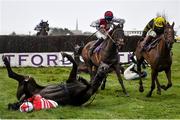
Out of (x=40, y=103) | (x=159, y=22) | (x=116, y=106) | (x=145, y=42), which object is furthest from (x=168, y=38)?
(x=40, y=103)

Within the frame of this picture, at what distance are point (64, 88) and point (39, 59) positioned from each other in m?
Answer: 16.6

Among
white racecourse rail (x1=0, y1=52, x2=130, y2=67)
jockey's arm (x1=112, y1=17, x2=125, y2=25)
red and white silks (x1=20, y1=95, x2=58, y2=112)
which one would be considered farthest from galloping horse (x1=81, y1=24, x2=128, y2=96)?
white racecourse rail (x1=0, y1=52, x2=130, y2=67)

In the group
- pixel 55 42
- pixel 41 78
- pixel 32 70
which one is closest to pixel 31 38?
pixel 55 42

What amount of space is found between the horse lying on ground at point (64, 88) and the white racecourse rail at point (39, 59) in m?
15.9

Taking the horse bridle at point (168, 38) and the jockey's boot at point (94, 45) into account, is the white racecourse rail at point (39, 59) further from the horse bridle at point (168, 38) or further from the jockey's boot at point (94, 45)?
the horse bridle at point (168, 38)

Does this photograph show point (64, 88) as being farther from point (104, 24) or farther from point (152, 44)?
point (104, 24)

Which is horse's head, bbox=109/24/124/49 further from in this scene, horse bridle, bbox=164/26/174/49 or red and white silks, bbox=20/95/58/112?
red and white silks, bbox=20/95/58/112

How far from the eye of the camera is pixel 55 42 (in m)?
29.9

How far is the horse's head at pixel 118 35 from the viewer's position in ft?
48.1

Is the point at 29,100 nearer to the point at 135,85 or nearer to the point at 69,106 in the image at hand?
the point at 69,106

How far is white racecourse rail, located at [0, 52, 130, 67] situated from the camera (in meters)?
27.8

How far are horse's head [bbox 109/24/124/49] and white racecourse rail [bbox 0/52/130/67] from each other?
12548mm

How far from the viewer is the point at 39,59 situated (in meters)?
28.1

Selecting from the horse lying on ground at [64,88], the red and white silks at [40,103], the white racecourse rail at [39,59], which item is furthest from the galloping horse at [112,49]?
Answer: the white racecourse rail at [39,59]
